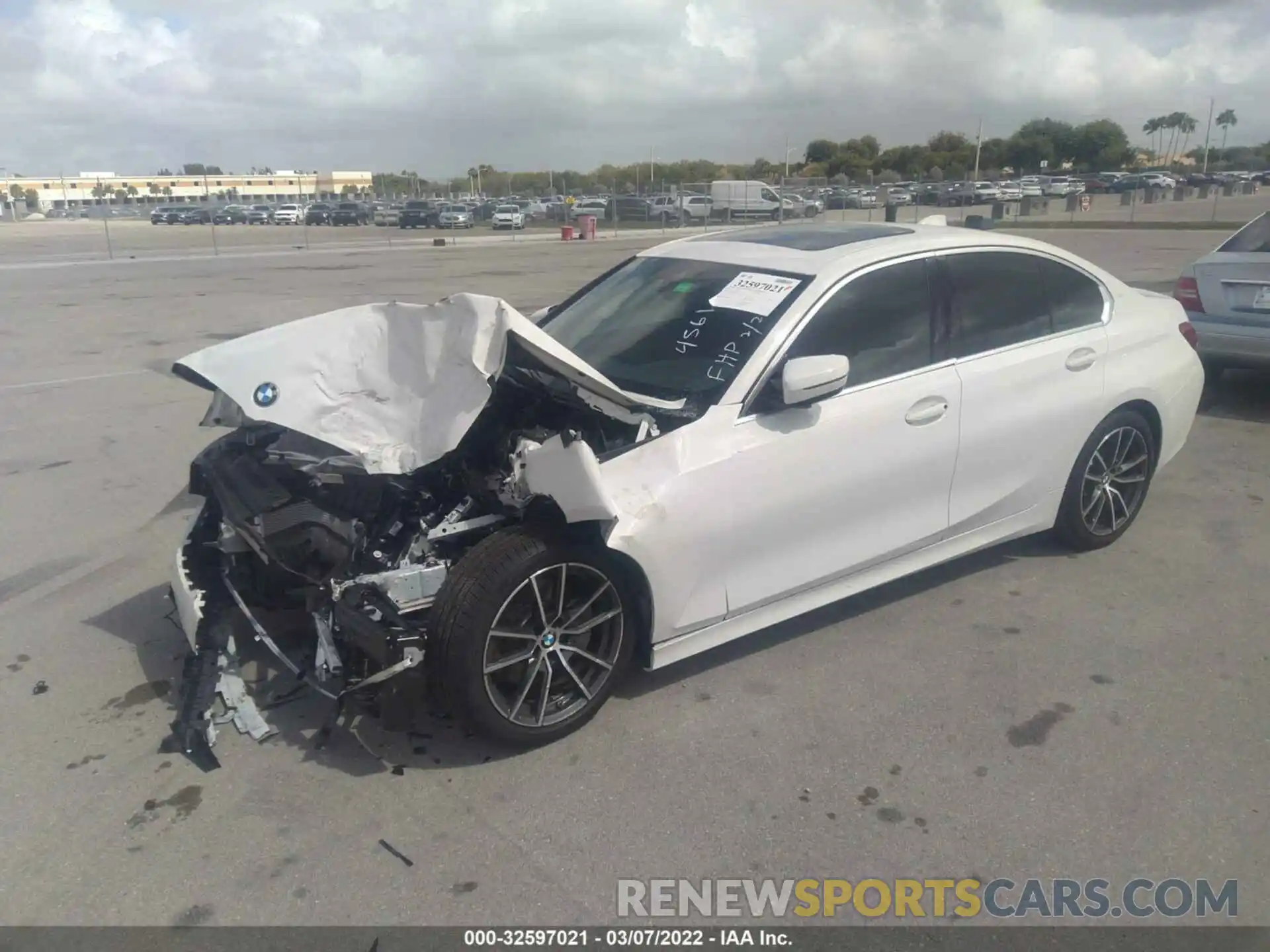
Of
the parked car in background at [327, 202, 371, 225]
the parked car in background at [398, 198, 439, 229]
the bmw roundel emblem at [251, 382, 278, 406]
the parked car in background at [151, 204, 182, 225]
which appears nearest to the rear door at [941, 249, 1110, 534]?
the bmw roundel emblem at [251, 382, 278, 406]

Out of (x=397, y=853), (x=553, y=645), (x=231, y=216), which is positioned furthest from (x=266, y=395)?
(x=231, y=216)

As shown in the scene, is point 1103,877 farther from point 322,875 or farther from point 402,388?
point 402,388

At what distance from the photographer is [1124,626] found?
172 inches

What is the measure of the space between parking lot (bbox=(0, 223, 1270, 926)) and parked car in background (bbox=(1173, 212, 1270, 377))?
→ 2502mm

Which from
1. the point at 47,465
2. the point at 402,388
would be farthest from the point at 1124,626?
the point at 47,465

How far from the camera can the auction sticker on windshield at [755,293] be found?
13.3 feet

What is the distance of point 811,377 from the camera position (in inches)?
143

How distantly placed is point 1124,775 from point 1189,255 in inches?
827

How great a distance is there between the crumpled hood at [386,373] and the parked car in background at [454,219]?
154ft

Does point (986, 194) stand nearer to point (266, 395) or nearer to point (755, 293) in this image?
point (755, 293)

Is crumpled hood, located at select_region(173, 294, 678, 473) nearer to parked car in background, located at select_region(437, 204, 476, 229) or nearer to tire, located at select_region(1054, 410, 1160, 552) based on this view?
tire, located at select_region(1054, 410, 1160, 552)

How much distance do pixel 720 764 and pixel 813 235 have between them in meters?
2.62

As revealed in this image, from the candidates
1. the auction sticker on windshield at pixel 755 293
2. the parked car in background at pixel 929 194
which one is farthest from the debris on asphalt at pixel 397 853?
the parked car in background at pixel 929 194

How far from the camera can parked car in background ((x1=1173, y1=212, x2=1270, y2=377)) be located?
7.43 m
